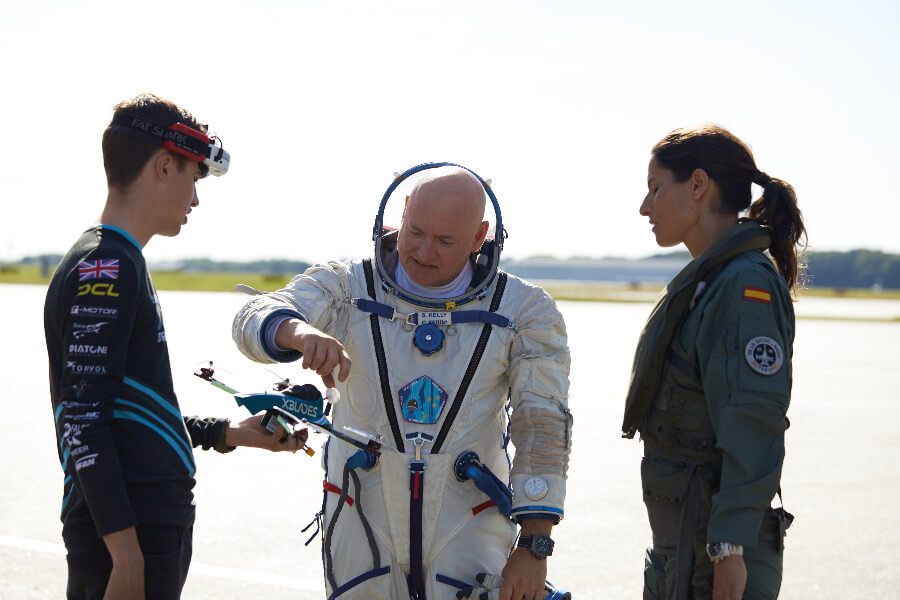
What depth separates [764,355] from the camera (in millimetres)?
2668

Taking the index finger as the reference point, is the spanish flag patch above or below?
above

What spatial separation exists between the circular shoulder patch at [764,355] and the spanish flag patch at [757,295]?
0.13m

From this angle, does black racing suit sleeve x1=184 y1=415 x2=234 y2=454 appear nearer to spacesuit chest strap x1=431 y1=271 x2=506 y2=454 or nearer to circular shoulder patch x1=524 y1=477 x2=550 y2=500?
spacesuit chest strap x1=431 y1=271 x2=506 y2=454

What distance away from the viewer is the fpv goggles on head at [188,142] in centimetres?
264

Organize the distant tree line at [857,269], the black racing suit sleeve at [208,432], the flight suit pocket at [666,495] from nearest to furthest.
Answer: the flight suit pocket at [666,495], the black racing suit sleeve at [208,432], the distant tree line at [857,269]

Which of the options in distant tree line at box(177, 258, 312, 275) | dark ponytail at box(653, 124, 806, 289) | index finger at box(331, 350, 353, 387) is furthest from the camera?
distant tree line at box(177, 258, 312, 275)

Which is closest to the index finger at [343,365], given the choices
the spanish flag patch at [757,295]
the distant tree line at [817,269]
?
the spanish flag patch at [757,295]

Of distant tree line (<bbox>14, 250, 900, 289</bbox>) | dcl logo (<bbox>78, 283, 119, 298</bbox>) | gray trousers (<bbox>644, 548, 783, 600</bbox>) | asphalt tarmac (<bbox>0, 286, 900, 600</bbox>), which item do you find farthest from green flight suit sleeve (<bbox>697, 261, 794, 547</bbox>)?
distant tree line (<bbox>14, 250, 900, 289</bbox>)

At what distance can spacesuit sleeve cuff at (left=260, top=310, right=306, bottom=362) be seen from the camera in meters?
2.79

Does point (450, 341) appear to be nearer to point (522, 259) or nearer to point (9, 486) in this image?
point (9, 486)

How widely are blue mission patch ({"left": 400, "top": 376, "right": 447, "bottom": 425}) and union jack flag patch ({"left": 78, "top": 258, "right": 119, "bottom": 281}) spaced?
43.5 inches

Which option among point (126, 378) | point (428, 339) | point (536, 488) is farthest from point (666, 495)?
point (126, 378)

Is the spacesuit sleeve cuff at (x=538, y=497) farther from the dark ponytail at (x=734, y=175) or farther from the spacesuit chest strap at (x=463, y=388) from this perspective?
the dark ponytail at (x=734, y=175)

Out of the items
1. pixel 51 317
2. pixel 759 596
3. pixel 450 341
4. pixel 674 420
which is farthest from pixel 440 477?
pixel 51 317
